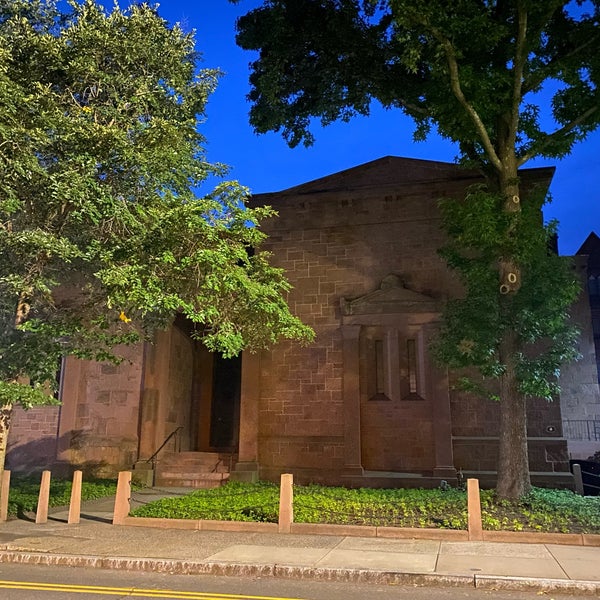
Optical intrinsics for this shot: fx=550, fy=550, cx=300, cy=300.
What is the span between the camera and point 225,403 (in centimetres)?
2445

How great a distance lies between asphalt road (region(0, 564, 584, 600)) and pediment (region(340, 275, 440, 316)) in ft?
35.8

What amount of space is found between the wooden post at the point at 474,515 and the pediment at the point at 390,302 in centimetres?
815

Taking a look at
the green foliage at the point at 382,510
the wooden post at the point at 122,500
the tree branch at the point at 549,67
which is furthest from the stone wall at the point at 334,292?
the wooden post at the point at 122,500

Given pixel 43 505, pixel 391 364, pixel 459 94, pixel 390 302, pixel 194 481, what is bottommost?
pixel 194 481

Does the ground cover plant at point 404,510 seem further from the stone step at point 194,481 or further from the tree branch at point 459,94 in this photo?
the tree branch at point 459,94

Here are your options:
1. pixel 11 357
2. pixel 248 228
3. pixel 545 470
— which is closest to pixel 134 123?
pixel 248 228

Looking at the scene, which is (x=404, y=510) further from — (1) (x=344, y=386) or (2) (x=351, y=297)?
(2) (x=351, y=297)

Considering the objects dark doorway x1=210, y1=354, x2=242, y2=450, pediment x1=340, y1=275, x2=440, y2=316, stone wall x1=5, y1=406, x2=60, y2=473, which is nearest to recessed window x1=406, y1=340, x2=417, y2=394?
pediment x1=340, y1=275, x2=440, y2=316

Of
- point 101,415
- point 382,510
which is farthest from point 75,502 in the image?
point 101,415

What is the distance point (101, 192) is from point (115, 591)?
600 centimetres

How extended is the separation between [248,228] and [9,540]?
6664 mm

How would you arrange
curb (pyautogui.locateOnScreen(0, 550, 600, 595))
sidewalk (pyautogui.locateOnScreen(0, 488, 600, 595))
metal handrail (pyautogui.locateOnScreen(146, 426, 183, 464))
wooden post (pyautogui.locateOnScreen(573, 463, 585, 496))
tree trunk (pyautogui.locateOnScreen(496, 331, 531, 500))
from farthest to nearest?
metal handrail (pyautogui.locateOnScreen(146, 426, 183, 464)) → wooden post (pyautogui.locateOnScreen(573, 463, 585, 496)) → tree trunk (pyautogui.locateOnScreen(496, 331, 531, 500)) → sidewalk (pyautogui.locateOnScreen(0, 488, 600, 595)) → curb (pyautogui.locateOnScreen(0, 550, 600, 595))

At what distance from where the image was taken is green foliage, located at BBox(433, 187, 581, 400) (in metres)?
11.2

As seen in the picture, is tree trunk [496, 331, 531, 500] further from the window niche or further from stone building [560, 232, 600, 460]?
stone building [560, 232, 600, 460]
